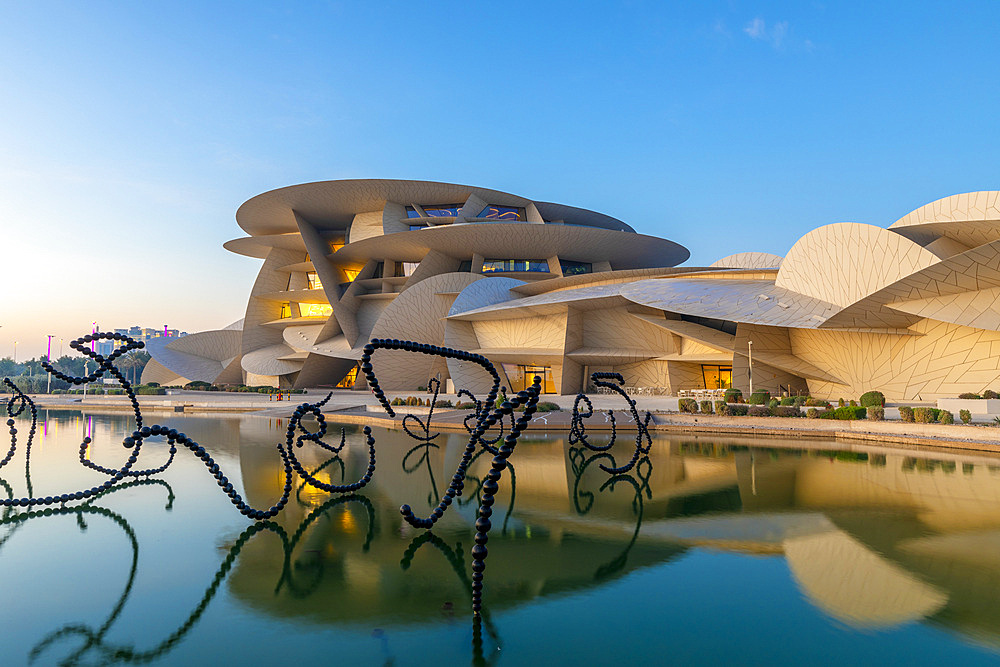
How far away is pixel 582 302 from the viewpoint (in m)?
Result: 33.3

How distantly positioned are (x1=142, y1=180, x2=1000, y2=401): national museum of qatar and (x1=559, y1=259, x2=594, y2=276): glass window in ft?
0.47

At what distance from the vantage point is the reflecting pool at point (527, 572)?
467 cm

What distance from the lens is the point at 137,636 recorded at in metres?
4.82

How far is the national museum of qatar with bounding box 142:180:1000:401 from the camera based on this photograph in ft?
73.3

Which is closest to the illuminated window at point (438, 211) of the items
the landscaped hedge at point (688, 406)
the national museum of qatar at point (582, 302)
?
the national museum of qatar at point (582, 302)

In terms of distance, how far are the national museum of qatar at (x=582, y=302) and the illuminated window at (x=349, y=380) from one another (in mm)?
182

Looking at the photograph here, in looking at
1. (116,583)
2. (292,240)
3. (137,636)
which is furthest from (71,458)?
(292,240)

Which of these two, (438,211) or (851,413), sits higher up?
(438,211)

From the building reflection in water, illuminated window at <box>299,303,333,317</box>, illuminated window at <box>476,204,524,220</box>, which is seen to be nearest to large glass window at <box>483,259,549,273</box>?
illuminated window at <box>476,204,524,220</box>

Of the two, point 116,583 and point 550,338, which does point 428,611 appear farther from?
point 550,338

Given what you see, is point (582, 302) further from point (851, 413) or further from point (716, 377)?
point (851, 413)

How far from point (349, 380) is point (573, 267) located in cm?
2349

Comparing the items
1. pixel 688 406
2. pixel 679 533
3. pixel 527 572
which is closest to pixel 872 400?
pixel 688 406

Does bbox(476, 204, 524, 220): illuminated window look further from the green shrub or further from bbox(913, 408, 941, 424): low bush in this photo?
bbox(913, 408, 941, 424): low bush
